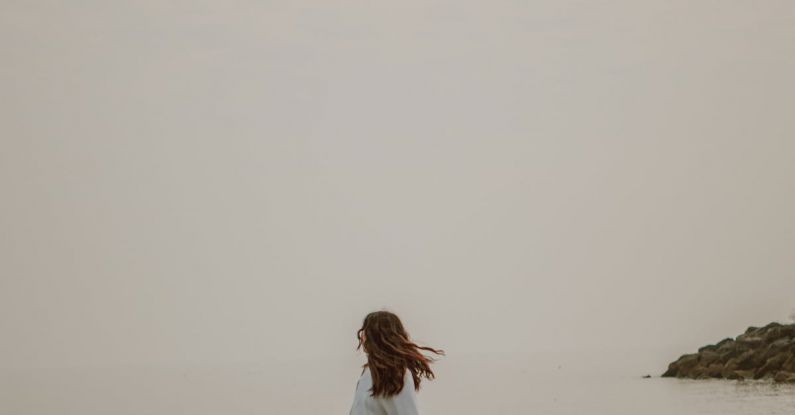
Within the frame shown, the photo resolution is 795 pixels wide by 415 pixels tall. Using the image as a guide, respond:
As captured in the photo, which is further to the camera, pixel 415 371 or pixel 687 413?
pixel 687 413

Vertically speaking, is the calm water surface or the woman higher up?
the calm water surface

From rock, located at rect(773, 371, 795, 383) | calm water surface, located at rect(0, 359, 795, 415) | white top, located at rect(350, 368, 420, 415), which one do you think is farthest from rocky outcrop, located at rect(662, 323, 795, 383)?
white top, located at rect(350, 368, 420, 415)

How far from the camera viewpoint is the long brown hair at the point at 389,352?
9.43 meters

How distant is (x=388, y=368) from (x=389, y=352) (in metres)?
0.12

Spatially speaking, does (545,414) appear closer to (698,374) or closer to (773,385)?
(773,385)

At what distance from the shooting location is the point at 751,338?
4391 cm

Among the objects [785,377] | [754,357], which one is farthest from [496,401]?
[785,377]

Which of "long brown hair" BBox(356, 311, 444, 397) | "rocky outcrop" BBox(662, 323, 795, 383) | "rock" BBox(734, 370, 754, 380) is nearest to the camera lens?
"long brown hair" BBox(356, 311, 444, 397)

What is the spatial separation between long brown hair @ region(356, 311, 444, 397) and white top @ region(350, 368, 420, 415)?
0.06 metres

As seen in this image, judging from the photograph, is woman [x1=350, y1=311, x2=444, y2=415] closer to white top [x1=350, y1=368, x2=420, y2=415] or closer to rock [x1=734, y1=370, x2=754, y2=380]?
white top [x1=350, y1=368, x2=420, y2=415]

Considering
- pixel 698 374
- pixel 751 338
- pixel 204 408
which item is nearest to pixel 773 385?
pixel 751 338

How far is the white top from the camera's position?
31.3ft

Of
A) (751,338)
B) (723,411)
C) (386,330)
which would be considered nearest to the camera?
(386,330)

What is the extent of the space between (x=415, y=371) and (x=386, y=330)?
0.42m
